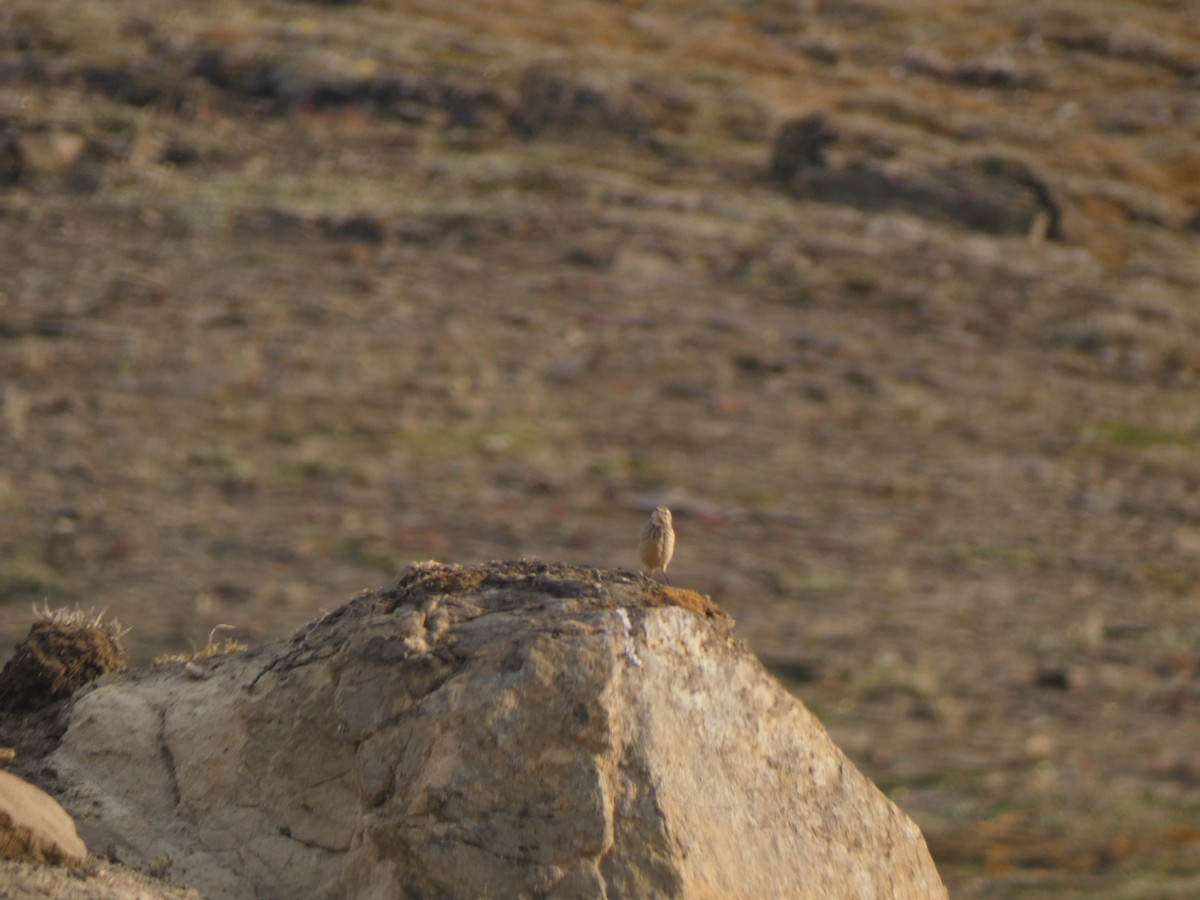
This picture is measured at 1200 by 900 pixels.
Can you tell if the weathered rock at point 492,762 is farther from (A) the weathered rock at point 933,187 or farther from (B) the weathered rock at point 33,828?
(A) the weathered rock at point 933,187

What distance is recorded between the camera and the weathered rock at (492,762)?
6.19 meters

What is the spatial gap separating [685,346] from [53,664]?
63.8 feet

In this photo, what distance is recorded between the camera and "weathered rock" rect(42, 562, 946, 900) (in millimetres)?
6191

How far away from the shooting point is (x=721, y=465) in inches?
933

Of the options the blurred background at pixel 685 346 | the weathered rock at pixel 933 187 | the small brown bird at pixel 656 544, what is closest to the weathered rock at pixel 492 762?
the small brown bird at pixel 656 544

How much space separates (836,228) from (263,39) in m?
12.1

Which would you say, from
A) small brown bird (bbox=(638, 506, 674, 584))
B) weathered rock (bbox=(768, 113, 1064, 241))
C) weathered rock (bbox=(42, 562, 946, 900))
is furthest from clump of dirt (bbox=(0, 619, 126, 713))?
weathered rock (bbox=(768, 113, 1064, 241))

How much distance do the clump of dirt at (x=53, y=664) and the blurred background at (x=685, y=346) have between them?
28.7 feet

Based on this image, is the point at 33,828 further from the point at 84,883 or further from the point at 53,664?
the point at 53,664

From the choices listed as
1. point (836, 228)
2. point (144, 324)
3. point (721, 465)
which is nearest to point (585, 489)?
point (721, 465)

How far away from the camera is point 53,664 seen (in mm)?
7586

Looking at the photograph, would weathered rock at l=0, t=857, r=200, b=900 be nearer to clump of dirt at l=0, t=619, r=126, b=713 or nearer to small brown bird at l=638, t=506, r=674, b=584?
clump of dirt at l=0, t=619, r=126, b=713

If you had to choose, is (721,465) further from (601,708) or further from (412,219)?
(601,708)

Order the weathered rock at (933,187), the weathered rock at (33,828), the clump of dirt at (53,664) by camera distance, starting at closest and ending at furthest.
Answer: the weathered rock at (33,828) → the clump of dirt at (53,664) → the weathered rock at (933,187)
